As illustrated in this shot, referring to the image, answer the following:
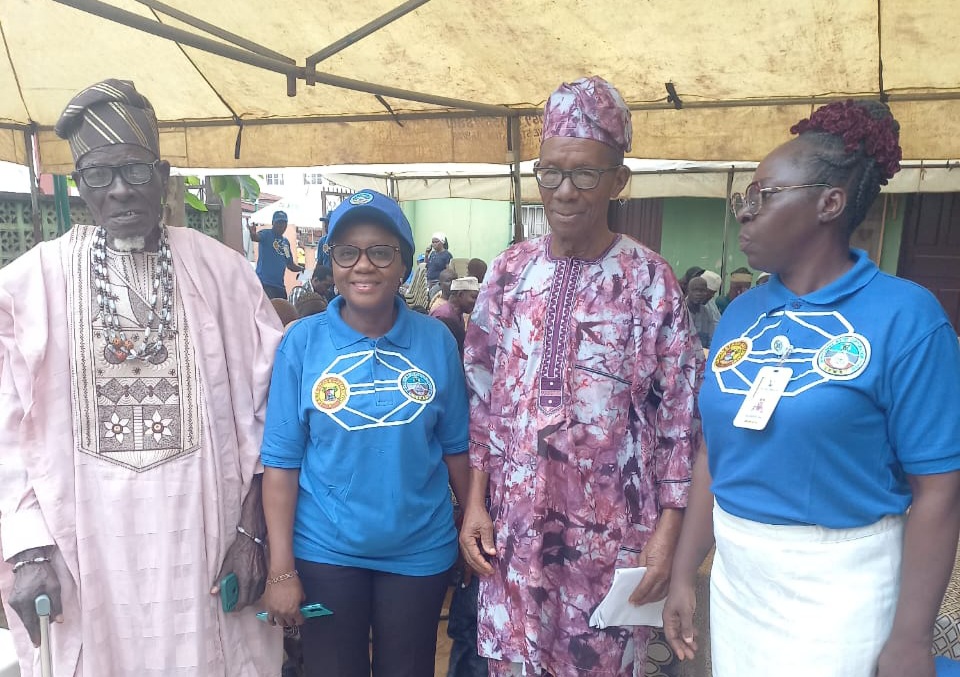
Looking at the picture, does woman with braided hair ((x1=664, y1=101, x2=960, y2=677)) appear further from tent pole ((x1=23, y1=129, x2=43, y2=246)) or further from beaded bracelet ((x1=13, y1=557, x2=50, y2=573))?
tent pole ((x1=23, y1=129, x2=43, y2=246))

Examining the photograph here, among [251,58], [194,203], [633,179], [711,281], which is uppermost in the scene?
[633,179]

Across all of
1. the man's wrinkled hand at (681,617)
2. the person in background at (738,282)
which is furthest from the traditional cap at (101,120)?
the person in background at (738,282)

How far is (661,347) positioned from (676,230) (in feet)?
32.6

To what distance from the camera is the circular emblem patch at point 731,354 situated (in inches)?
55.9

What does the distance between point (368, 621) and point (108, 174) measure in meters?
1.42

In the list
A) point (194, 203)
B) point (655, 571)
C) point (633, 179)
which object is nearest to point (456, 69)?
point (655, 571)

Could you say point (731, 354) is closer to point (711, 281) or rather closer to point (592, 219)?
point (592, 219)

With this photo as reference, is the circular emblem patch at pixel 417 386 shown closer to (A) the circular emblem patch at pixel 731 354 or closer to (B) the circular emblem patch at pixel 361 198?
(B) the circular emblem patch at pixel 361 198

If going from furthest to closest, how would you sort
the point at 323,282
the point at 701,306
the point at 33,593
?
1. the point at 701,306
2. the point at 323,282
3. the point at 33,593

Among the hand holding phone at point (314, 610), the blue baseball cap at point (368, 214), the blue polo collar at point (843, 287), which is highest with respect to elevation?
the blue baseball cap at point (368, 214)

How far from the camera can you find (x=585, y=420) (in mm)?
1648

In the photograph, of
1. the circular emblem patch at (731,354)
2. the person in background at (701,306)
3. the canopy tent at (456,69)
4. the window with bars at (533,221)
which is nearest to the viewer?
the circular emblem patch at (731,354)

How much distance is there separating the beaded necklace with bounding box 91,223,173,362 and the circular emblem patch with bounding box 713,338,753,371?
Answer: 1445 mm

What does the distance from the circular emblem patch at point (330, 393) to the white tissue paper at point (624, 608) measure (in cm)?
86
